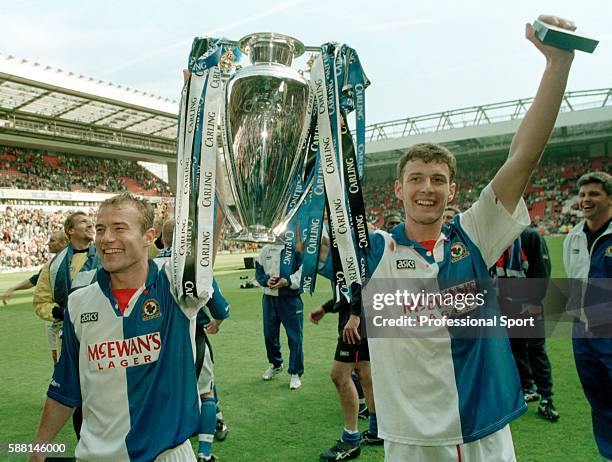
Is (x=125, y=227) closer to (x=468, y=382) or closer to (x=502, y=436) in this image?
(x=468, y=382)

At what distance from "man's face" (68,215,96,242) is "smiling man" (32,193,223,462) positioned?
7.84ft

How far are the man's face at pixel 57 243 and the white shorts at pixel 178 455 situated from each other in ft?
11.6

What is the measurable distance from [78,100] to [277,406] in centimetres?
2949

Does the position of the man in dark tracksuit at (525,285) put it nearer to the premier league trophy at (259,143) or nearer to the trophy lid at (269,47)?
the premier league trophy at (259,143)

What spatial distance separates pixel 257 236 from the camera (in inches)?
55.1

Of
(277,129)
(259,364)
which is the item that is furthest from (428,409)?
(259,364)

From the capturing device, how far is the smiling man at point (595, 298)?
9.54 feet

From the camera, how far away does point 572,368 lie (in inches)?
201

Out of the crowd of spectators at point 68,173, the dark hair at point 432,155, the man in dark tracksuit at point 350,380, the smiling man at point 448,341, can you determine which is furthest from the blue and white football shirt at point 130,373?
the crowd of spectators at point 68,173

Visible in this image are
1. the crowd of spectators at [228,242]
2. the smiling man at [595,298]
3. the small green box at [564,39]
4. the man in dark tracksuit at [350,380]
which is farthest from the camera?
the crowd of spectators at [228,242]

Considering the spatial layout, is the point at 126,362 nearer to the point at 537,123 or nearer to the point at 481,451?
the point at 481,451

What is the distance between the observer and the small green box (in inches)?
50.0

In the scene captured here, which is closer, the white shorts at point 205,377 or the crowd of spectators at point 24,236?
the white shorts at point 205,377

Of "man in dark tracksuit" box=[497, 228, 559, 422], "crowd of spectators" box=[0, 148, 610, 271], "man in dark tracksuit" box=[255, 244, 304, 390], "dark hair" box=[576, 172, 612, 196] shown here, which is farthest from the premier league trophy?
"crowd of spectators" box=[0, 148, 610, 271]
